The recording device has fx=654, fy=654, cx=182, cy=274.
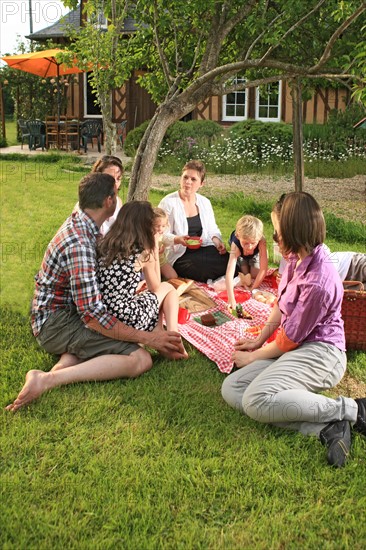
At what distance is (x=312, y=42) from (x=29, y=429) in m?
6.04

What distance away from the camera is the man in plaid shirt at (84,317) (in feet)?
14.1

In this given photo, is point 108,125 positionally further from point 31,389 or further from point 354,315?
point 31,389

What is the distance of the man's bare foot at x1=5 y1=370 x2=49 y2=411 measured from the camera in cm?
396

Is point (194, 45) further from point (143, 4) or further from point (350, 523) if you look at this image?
point (350, 523)

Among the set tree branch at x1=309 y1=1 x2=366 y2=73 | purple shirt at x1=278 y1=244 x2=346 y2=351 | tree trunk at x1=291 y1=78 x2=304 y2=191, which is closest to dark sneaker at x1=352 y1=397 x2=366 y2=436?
purple shirt at x1=278 y1=244 x2=346 y2=351

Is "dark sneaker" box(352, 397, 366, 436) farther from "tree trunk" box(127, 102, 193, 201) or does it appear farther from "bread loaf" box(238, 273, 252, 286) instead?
"tree trunk" box(127, 102, 193, 201)

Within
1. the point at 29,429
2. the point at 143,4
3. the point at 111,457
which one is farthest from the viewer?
the point at 143,4

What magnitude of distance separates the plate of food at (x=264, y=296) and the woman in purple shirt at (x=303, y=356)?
1.95 meters

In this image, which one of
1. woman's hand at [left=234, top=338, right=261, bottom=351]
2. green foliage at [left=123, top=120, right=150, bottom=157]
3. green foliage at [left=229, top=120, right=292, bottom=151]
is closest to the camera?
woman's hand at [left=234, top=338, right=261, bottom=351]

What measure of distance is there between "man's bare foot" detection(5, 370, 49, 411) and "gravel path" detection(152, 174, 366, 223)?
7.48 metres

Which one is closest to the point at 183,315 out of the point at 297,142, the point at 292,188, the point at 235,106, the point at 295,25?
the point at 295,25

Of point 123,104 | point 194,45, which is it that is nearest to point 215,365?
point 194,45

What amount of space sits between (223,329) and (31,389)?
6.44 ft

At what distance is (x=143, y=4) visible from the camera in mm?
7148
